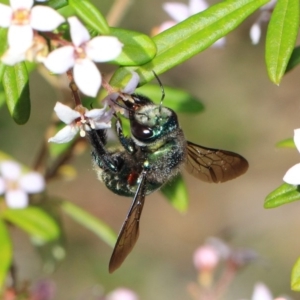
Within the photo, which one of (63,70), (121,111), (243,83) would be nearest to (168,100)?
(121,111)

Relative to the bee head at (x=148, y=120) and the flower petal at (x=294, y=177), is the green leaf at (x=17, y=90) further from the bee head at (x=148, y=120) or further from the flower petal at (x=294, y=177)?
the flower petal at (x=294, y=177)

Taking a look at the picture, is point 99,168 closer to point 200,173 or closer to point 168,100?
point 200,173

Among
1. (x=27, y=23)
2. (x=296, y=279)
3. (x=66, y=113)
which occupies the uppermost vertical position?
(x=27, y=23)

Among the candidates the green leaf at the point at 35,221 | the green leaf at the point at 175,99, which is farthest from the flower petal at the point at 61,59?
the green leaf at the point at 35,221

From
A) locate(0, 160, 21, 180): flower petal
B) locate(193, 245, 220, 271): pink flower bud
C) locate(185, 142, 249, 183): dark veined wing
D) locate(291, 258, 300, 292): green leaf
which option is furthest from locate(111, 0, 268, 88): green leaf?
locate(193, 245, 220, 271): pink flower bud

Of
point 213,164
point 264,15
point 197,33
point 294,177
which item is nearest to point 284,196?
point 294,177

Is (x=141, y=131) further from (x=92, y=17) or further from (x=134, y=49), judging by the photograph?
(x=92, y=17)
